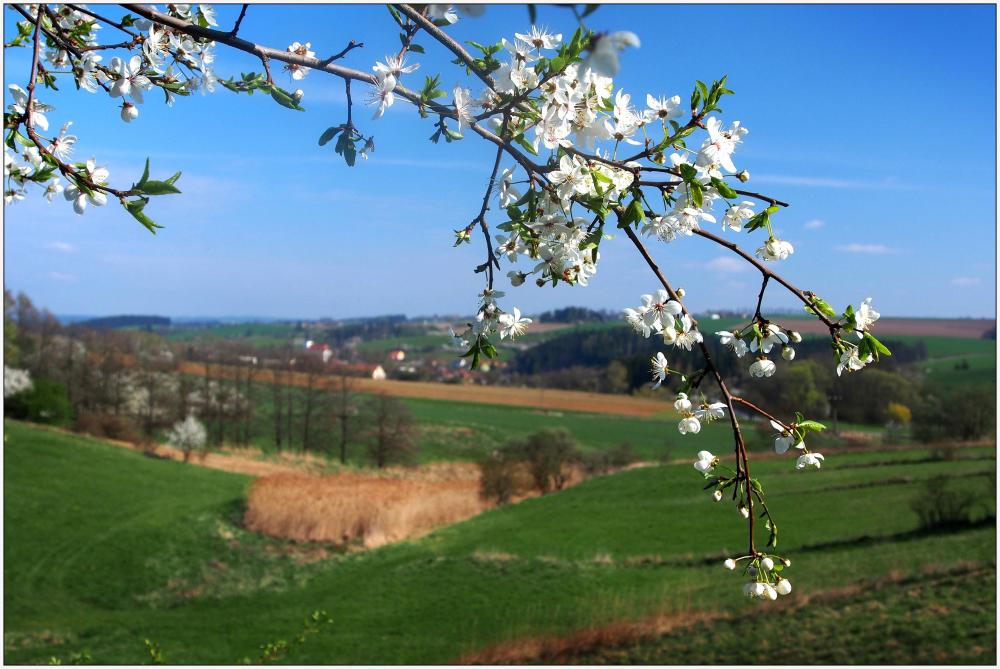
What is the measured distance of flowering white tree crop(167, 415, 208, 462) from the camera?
23.9 meters

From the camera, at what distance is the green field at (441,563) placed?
1127cm

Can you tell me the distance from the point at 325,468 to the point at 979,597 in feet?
64.8

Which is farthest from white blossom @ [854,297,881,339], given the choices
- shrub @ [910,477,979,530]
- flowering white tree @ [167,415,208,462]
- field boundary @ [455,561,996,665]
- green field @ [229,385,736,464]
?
flowering white tree @ [167,415,208,462]

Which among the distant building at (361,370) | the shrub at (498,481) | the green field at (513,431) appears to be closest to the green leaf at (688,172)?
the shrub at (498,481)

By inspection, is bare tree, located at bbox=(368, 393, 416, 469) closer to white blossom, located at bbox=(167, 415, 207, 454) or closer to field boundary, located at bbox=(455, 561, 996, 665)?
white blossom, located at bbox=(167, 415, 207, 454)

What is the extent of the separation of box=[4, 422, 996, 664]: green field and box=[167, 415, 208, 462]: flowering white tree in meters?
2.33

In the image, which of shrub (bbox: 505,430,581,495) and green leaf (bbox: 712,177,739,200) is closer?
green leaf (bbox: 712,177,739,200)

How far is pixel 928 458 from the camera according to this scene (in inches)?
747

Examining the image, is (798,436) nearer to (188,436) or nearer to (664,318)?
(664,318)

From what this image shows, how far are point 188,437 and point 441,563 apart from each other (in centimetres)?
1247

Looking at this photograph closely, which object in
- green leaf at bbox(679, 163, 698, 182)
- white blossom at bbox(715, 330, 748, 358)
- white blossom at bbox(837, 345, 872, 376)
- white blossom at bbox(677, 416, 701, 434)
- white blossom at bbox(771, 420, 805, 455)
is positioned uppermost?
green leaf at bbox(679, 163, 698, 182)

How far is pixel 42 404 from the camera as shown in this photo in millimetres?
24188

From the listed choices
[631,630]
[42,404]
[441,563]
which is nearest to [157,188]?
[631,630]

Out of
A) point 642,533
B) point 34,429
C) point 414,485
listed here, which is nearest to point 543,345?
point 414,485
